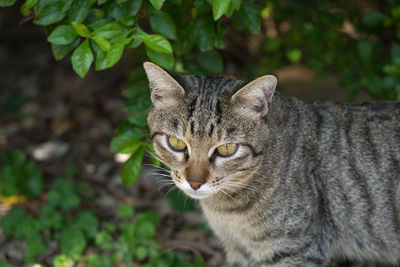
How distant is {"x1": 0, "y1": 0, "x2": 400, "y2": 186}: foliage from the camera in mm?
3094

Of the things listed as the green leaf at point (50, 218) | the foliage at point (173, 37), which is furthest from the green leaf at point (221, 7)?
the green leaf at point (50, 218)

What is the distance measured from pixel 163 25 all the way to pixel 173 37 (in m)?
0.11

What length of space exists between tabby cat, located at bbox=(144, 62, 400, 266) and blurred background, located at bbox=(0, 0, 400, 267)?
0.37m

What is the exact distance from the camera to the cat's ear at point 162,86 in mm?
3092

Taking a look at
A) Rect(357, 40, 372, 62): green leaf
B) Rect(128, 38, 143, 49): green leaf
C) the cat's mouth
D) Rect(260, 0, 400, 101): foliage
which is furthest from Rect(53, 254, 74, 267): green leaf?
Rect(357, 40, 372, 62): green leaf

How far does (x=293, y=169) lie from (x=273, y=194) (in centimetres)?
23

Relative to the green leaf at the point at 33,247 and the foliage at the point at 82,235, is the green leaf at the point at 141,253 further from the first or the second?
the green leaf at the point at 33,247

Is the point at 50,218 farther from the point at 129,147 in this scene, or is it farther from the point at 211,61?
the point at 211,61

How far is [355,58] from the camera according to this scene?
4.89 meters

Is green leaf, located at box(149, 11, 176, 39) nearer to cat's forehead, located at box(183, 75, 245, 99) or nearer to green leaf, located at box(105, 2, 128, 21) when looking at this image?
green leaf, located at box(105, 2, 128, 21)

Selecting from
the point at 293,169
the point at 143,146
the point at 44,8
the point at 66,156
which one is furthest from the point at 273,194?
the point at 66,156

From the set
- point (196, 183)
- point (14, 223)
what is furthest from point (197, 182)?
point (14, 223)

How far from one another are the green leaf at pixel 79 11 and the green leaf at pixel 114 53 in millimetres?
325

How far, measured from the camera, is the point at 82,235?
4.18m
